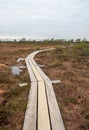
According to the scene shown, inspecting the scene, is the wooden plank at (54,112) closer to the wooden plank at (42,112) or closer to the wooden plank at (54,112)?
the wooden plank at (54,112)

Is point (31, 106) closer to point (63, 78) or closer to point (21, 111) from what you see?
point (21, 111)

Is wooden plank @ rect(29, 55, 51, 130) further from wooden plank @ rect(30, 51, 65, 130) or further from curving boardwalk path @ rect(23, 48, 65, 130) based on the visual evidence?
wooden plank @ rect(30, 51, 65, 130)

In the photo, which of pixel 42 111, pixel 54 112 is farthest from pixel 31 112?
pixel 54 112

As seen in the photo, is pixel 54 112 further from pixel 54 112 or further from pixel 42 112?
pixel 42 112

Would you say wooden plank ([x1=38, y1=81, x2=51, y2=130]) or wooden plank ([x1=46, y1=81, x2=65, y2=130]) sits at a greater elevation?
wooden plank ([x1=38, y1=81, x2=51, y2=130])

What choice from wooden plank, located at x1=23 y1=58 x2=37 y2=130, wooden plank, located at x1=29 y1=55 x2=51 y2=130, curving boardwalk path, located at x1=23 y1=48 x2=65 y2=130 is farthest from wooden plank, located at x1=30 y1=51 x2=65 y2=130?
wooden plank, located at x1=23 y1=58 x2=37 y2=130

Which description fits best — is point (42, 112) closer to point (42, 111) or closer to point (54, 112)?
point (42, 111)

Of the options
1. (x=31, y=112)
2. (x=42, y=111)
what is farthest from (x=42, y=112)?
(x=31, y=112)

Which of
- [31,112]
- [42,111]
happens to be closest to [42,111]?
[42,111]

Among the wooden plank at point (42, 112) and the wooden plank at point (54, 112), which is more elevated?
the wooden plank at point (42, 112)

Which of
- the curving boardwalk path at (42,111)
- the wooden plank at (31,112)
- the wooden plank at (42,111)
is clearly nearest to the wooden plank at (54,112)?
the curving boardwalk path at (42,111)

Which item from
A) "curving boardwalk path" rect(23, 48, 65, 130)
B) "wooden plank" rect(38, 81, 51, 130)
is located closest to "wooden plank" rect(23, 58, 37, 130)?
"curving boardwalk path" rect(23, 48, 65, 130)
